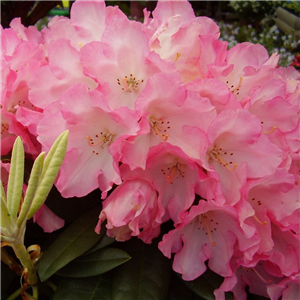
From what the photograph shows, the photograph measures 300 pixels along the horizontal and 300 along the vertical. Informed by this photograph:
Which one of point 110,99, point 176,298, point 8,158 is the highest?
point 110,99

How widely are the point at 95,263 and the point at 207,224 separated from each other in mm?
159

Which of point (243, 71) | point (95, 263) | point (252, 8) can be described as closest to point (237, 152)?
point (243, 71)

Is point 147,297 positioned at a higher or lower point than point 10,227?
lower

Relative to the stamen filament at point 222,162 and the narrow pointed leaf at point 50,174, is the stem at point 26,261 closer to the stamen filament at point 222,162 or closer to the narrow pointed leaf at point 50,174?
the narrow pointed leaf at point 50,174

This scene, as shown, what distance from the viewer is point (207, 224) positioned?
61 centimetres

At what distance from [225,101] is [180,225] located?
164 mm

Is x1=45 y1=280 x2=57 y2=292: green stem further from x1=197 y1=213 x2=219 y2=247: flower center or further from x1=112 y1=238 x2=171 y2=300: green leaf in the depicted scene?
x1=197 y1=213 x2=219 y2=247: flower center

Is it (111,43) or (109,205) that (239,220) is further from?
(111,43)

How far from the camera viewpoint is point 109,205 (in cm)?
54

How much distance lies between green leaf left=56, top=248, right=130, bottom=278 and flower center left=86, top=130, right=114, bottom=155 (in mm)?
134

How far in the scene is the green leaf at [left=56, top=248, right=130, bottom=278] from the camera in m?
0.57

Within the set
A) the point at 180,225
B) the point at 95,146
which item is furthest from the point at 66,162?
the point at 180,225

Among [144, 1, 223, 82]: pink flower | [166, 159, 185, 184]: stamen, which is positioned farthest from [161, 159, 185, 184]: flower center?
[144, 1, 223, 82]: pink flower

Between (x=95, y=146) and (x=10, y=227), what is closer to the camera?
(x=10, y=227)
